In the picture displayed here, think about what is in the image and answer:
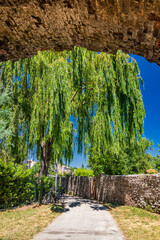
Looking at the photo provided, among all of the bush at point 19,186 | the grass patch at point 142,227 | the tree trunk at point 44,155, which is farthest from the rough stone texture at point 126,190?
the tree trunk at point 44,155

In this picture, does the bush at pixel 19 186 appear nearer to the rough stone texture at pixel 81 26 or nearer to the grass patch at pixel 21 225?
the grass patch at pixel 21 225

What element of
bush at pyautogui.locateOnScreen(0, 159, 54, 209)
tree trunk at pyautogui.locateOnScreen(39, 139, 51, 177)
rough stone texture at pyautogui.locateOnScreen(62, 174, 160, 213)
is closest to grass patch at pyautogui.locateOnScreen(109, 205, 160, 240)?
rough stone texture at pyautogui.locateOnScreen(62, 174, 160, 213)

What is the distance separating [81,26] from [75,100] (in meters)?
6.94

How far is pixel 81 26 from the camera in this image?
2.48 metres

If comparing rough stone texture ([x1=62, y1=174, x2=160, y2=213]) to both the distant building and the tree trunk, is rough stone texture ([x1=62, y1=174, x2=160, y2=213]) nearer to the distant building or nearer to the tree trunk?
the tree trunk

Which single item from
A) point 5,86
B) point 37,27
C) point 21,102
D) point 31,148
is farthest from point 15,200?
point 37,27

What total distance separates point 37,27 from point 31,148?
7222 mm

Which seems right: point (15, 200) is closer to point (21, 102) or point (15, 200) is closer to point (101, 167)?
point (21, 102)

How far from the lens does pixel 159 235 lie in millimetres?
5043

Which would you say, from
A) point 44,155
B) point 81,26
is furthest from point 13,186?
point 81,26

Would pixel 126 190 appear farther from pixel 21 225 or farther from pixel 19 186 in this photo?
pixel 21 225

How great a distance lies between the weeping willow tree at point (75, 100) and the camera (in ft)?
24.9

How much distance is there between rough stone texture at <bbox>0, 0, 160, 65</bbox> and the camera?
2.16 m

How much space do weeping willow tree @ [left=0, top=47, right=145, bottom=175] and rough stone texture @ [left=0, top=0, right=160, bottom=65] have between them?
4681mm
